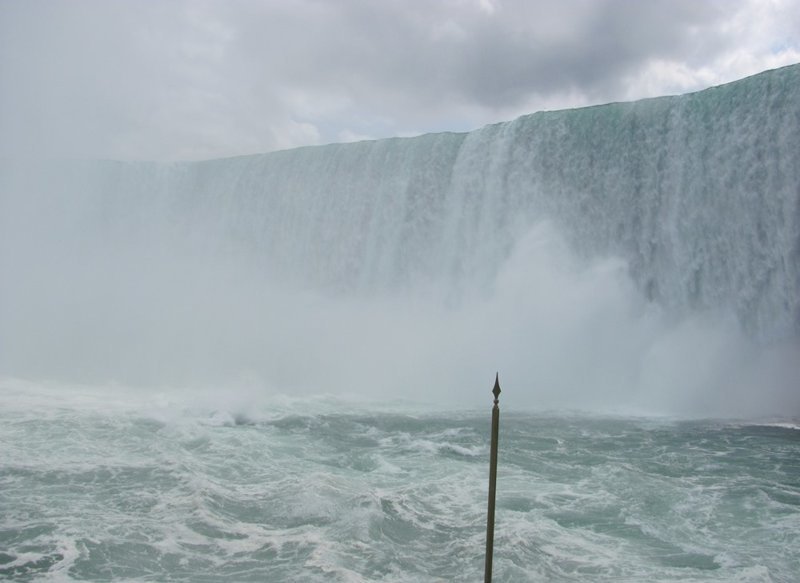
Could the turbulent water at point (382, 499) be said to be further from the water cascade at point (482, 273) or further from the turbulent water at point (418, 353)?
the water cascade at point (482, 273)

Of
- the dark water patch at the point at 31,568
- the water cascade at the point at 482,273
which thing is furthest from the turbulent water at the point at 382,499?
the water cascade at the point at 482,273

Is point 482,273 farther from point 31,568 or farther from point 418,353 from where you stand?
point 31,568

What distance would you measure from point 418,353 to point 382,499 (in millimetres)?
11458

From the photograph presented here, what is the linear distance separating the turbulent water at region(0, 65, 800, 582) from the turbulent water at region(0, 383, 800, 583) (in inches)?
2.2

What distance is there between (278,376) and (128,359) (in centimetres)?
517

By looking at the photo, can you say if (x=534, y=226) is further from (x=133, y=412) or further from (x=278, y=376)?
(x=133, y=412)

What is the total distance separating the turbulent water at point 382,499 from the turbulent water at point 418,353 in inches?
2.2

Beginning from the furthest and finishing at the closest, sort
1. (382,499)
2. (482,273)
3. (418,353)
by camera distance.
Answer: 1. (482,273)
2. (418,353)
3. (382,499)

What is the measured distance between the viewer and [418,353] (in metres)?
21.1

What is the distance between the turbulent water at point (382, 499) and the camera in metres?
7.65

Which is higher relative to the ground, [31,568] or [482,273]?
[482,273]

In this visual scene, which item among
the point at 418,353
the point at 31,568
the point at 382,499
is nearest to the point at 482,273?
the point at 418,353

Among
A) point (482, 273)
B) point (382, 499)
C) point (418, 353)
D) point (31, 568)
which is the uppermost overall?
point (482, 273)

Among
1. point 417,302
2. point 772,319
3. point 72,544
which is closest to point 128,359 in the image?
point 417,302
